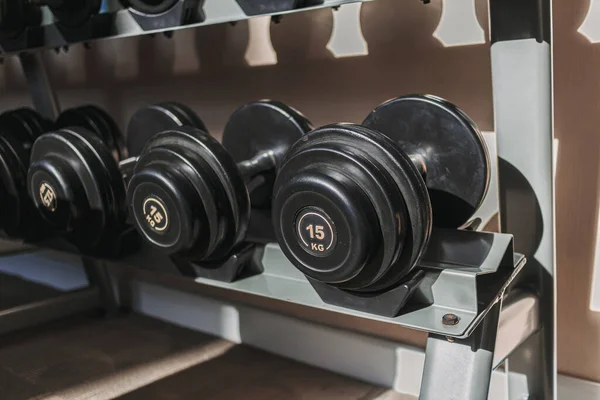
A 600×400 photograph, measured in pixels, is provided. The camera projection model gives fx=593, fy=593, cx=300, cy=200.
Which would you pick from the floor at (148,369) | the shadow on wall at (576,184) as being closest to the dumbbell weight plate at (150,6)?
the shadow on wall at (576,184)

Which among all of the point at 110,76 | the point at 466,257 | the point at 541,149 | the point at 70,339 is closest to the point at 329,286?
the point at 466,257

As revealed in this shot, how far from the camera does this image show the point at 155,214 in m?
1.01

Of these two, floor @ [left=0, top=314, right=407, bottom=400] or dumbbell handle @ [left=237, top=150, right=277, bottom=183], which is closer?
dumbbell handle @ [left=237, top=150, right=277, bottom=183]

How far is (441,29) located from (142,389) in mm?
983

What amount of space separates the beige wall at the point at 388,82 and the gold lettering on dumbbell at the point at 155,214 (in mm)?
490

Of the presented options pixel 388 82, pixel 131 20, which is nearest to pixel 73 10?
pixel 131 20

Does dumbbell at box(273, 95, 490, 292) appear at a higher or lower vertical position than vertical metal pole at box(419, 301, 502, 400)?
higher

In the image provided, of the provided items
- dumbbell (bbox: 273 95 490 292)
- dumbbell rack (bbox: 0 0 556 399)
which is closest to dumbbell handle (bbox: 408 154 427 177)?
dumbbell (bbox: 273 95 490 292)

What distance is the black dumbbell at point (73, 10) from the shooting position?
1155 millimetres

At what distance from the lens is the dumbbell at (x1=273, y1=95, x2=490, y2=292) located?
771mm

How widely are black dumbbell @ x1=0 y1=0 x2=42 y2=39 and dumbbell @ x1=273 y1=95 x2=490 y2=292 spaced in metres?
0.79

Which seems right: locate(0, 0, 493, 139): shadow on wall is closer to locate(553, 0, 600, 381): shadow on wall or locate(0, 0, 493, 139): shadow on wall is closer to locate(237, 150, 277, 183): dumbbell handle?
locate(553, 0, 600, 381): shadow on wall

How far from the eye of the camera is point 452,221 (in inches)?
37.1

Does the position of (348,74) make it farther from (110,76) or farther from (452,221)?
(110,76)
